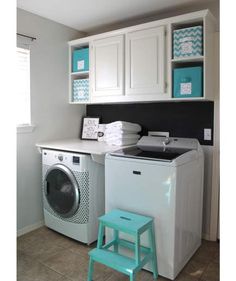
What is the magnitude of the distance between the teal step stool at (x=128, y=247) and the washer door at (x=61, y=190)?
539 millimetres

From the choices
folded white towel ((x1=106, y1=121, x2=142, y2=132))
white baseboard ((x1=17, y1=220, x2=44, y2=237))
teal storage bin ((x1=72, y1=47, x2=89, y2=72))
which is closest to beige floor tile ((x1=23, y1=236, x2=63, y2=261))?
white baseboard ((x1=17, y1=220, x2=44, y2=237))

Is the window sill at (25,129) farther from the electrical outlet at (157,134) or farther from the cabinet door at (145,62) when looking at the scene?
the electrical outlet at (157,134)

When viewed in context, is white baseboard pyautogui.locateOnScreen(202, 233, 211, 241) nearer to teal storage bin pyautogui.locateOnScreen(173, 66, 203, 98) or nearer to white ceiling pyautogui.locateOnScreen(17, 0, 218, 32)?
teal storage bin pyautogui.locateOnScreen(173, 66, 203, 98)

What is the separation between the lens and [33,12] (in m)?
2.73

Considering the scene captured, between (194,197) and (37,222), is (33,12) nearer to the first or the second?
(37,222)

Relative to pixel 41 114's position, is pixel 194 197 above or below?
below

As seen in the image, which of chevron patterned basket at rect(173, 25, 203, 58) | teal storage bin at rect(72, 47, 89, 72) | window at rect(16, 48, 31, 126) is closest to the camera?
chevron patterned basket at rect(173, 25, 203, 58)

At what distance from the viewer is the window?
2.72 m

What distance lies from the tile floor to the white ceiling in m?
2.35

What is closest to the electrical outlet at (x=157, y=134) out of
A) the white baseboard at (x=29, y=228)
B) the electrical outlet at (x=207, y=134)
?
the electrical outlet at (x=207, y=134)

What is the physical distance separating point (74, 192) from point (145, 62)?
1431mm

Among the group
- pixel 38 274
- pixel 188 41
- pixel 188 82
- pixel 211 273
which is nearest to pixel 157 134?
pixel 188 82
